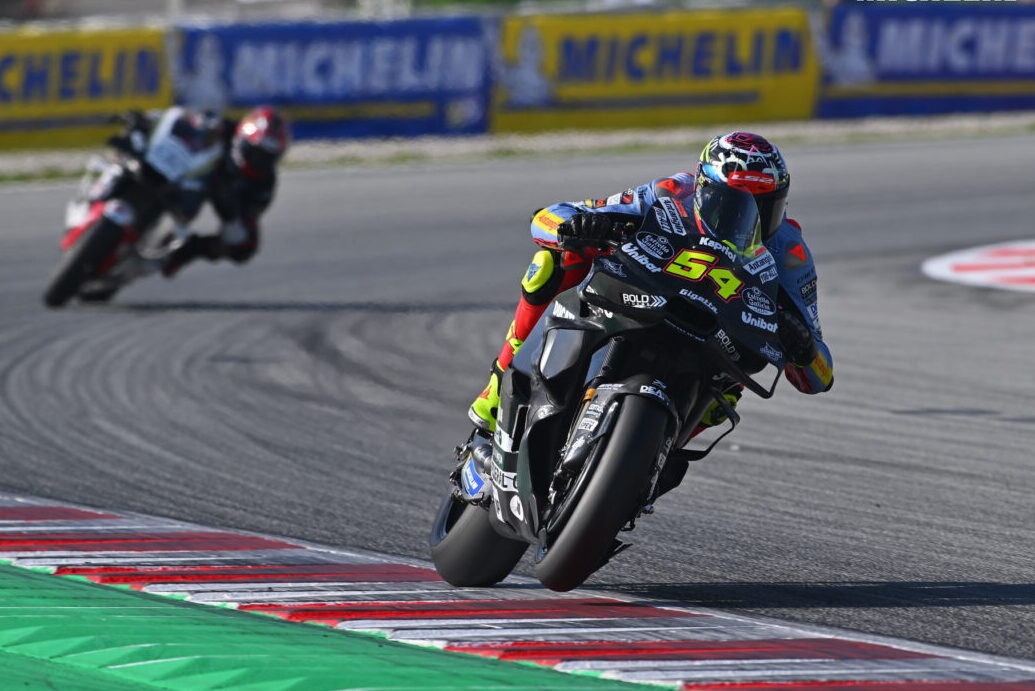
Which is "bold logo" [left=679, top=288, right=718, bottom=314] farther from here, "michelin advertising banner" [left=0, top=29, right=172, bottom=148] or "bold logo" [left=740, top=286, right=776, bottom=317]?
"michelin advertising banner" [left=0, top=29, right=172, bottom=148]

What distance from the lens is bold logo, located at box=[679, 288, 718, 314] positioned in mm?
4719

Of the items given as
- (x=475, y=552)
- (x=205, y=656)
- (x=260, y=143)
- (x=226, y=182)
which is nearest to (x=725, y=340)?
(x=475, y=552)

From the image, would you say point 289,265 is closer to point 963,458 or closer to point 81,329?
point 81,329

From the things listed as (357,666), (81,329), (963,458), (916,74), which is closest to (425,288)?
(81,329)

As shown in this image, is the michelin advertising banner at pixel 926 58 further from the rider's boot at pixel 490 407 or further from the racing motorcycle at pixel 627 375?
the racing motorcycle at pixel 627 375

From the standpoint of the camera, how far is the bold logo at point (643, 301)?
4.71 metres

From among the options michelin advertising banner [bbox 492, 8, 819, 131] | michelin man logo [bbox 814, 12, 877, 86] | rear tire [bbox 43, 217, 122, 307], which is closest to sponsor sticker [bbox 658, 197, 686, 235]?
rear tire [bbox 43, 217, 122, 307]

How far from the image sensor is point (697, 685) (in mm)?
4180

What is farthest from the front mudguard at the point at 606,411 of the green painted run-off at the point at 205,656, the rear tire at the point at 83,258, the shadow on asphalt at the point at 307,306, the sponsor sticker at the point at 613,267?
the rear tire at the point at 83,258

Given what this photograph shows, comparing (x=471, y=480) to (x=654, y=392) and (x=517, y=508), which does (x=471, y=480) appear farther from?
(x=654, y=392)

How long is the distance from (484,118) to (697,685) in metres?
17.8

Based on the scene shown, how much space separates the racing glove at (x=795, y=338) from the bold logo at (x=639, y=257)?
1.56 ft

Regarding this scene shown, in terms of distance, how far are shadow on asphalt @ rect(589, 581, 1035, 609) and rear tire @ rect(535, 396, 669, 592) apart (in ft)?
2.23

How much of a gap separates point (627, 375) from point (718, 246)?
0.48m
